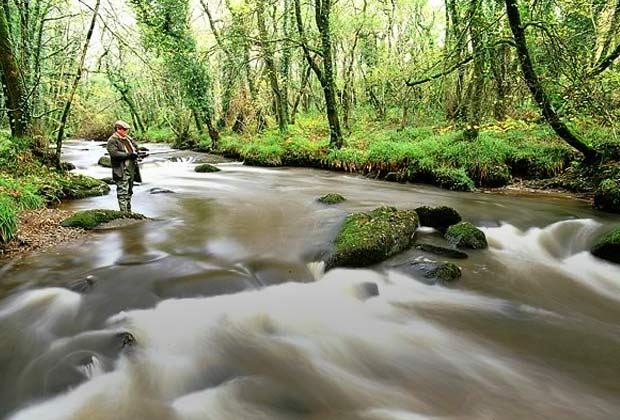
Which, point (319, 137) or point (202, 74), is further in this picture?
point (202, 74)

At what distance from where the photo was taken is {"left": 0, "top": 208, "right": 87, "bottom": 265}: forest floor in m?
5.64

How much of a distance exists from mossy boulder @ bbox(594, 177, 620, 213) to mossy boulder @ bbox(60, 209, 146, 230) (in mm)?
9310

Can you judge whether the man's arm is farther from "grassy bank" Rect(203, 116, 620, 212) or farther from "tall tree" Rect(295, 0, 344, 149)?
"tall tree" Rect(295, 0, 344, 149)

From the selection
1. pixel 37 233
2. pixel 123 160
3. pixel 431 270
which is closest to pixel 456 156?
pixel 431 270

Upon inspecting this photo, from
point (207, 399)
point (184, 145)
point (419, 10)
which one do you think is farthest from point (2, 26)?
point (419, 10)

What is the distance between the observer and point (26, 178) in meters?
8.97

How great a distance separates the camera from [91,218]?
699 centimetres

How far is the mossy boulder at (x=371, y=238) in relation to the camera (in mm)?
5438

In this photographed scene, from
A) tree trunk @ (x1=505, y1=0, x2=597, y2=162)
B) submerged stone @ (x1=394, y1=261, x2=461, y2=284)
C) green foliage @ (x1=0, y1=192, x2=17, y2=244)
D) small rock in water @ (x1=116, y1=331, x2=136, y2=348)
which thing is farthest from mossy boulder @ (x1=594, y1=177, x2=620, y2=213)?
green foliage @ (x1=0, y1=192, x2=17, y2=244)

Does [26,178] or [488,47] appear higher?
[488,47]

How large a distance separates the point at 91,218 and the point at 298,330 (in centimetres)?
474

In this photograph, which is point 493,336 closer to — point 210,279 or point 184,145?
point 210,279

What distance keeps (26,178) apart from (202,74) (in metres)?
13.8

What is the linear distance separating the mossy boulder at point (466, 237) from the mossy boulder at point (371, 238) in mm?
569
